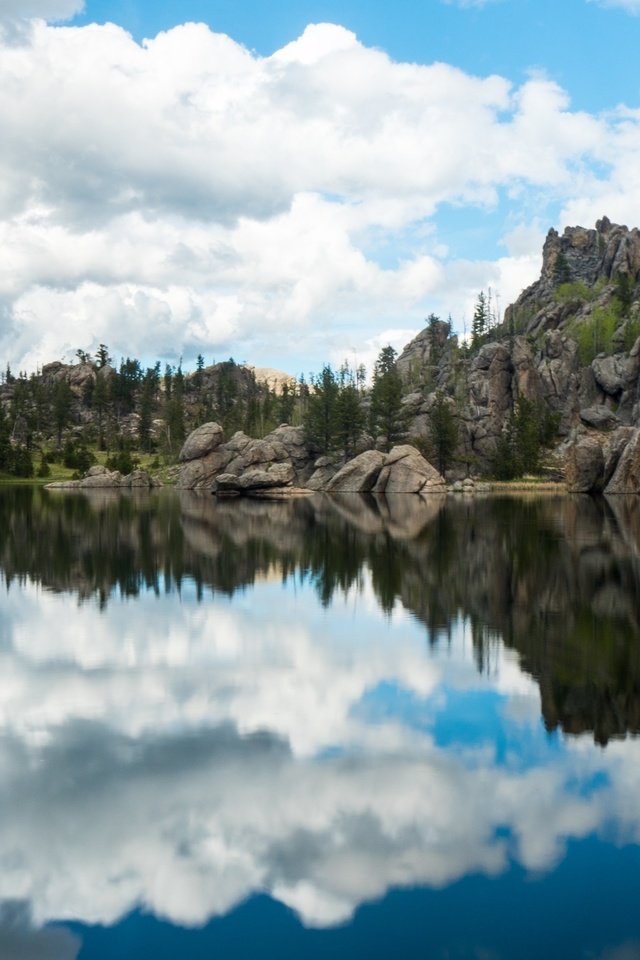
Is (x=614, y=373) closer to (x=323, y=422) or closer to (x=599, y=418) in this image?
(x=599, y=418)

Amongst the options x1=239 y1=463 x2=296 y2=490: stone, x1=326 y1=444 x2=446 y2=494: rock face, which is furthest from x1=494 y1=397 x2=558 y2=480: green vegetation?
x1=239 y1=463 x2=296 y2=490: stone

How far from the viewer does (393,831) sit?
34.7ft

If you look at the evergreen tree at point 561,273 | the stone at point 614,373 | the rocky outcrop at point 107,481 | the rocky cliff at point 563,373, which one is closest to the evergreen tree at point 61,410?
the rocky outcrop at point 107,481

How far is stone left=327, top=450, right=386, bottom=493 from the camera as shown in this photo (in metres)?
106

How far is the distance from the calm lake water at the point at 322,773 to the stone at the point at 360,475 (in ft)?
254

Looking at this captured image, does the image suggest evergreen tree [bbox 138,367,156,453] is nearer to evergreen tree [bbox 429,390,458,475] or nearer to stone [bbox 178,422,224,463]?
stone [bbox 178,422,224,463]

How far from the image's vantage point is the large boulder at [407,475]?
102m

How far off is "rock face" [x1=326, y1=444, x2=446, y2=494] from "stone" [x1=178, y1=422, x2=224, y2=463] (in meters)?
20.3

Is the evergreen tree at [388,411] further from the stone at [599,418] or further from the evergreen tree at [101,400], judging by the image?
the evergreen tree at [101,400]

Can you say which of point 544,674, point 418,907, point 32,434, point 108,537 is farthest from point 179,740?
point 32,434

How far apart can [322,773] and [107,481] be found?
12032 cm

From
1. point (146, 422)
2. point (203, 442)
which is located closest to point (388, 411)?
point (203, 442)

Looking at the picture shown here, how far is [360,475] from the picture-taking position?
107m

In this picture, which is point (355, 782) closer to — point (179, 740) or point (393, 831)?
point (393, 831)
